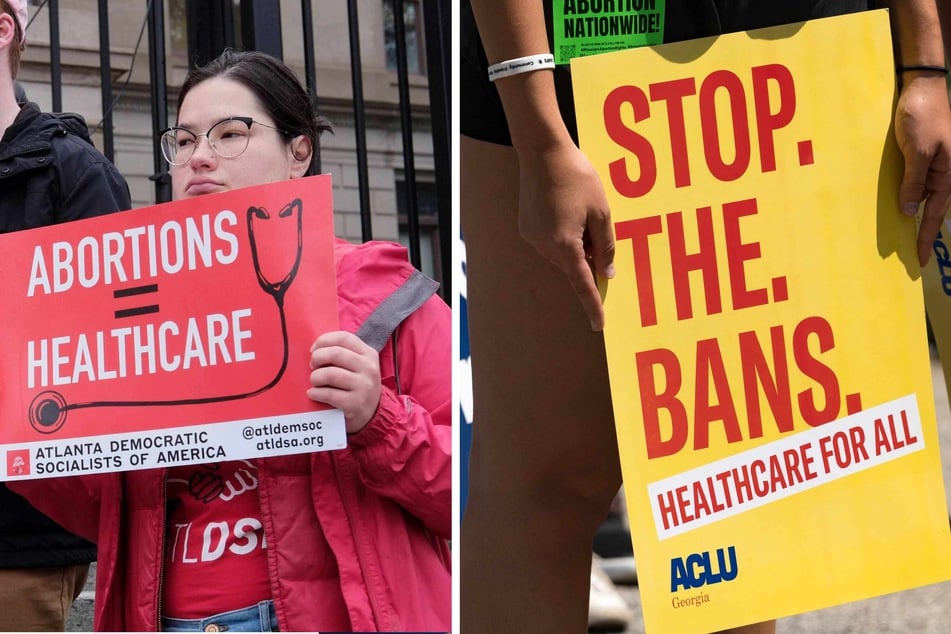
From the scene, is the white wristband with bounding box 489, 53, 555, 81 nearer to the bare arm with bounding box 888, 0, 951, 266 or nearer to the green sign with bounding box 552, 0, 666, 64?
the green sign with bounding box 552, 0, 666, 64

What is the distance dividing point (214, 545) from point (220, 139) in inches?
24.6

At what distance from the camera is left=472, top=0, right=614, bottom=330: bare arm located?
1597 millimetres

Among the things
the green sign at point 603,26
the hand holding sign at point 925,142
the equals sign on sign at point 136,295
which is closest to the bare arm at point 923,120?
the hand holding sign at point 925,142

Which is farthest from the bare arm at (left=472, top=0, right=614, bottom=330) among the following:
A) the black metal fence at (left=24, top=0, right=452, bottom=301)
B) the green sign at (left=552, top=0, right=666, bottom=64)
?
the black metal fence at (left=24, top=0, right=452, bottom=301)

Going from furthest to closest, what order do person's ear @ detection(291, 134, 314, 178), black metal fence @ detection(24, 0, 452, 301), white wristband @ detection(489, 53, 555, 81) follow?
black metal fence @ detection(24, 0, 452, 301)
person's ear @ detection(291, 134, 314, 178)
white wristband @ detection(489, 53, 555, 81)

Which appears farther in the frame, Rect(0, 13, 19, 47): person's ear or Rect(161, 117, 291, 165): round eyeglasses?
Rect(0, 13, 19, 47): person's ear

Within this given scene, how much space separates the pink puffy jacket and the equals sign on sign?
0.78ft

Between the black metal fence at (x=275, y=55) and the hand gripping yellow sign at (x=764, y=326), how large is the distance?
144 cm

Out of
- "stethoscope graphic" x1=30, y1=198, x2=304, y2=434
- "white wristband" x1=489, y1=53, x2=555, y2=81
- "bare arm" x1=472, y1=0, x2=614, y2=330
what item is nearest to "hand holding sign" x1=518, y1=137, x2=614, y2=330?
"bare arm" x1=472, y1=0, x2=614, y2=330

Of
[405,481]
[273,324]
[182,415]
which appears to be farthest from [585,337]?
[182,415]

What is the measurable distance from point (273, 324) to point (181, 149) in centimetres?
36

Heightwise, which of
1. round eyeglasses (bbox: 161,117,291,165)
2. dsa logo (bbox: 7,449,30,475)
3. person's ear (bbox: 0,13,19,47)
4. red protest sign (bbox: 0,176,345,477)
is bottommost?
dsa logo (bbox: 7,449,30,475)

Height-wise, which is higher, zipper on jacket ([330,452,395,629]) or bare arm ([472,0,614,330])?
bare arm ([472,0,614,330])

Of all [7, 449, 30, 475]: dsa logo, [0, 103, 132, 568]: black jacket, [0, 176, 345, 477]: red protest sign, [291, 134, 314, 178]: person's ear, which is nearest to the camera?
[0, 176, 345, 477]: red protest sign
